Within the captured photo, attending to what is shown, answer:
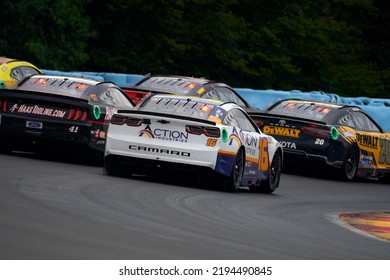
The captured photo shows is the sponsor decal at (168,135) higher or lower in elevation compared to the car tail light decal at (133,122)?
Answer: lower

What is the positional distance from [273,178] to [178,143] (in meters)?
2.66

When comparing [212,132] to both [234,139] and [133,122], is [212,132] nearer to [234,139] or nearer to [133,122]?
[234,139]

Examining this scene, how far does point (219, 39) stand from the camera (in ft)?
162

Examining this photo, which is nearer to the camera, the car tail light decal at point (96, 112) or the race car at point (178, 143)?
the race car at point (178, 143)

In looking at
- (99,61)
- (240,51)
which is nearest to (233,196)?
(99,61)

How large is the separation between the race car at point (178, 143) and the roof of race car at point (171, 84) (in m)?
7.46

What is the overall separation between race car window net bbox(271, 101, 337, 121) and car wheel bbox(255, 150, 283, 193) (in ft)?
12.2

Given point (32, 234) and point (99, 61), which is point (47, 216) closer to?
point (32, 234)

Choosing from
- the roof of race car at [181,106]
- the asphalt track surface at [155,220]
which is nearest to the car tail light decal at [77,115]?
the asphalt track surface at [155,220]

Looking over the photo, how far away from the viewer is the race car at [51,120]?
61.1 ft

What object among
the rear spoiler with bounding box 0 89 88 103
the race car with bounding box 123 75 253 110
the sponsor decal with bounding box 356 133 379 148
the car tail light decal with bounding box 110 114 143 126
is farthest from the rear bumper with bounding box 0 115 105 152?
the sponsor decal with bounding box 356 133 379 148

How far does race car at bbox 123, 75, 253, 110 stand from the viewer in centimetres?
2458

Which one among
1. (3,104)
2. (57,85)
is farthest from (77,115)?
(3,104)

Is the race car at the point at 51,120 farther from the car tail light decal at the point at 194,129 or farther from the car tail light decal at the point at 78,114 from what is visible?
the car tail light decal at the point at 194,129
